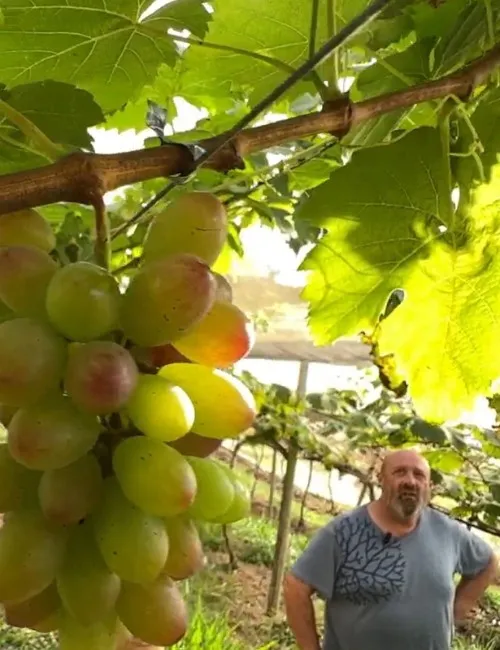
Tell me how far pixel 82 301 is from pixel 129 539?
10cm

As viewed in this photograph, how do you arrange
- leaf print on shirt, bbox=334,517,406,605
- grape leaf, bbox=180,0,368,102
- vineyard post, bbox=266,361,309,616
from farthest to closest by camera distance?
vineyard post, bbox=266,361,309,616 < leaf print on shirt, bbox=334,517,406,605 < grape leaf, bbox=180,0,368,102

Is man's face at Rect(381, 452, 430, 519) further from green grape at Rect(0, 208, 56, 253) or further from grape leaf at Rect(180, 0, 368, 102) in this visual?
green grape at Rect(0, 208, 56, 253)

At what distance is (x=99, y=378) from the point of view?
365 millimetres

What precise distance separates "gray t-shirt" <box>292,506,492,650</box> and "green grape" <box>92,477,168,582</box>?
67.2 inches

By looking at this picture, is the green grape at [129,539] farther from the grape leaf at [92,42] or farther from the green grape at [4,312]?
the grape leaf at [92,42]

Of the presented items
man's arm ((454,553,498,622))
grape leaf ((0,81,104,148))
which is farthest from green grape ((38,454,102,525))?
man's arm ((454,553,498,622))

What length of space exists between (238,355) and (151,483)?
7cm

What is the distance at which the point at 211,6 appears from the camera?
2.26ft

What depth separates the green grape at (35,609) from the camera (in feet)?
1.38

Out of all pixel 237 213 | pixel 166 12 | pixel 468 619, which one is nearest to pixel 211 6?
pixel 166 12

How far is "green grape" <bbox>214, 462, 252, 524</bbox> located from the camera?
0.45 meters

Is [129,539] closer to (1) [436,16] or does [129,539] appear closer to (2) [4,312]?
(2) [4,312]

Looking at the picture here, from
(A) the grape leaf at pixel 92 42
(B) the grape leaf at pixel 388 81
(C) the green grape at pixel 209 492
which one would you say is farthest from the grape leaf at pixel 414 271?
(C) the green grape at pixel 209 492

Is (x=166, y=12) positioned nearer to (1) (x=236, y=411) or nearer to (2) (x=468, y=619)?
(1) (x=236, y=411)
